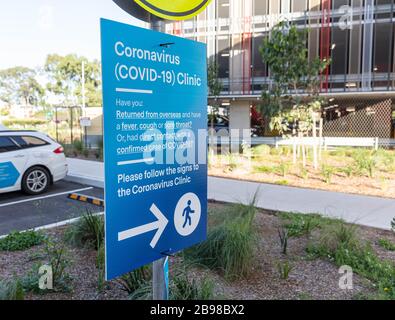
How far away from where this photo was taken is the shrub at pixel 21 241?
4.73 m

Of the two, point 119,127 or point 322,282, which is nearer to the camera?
point 119,127

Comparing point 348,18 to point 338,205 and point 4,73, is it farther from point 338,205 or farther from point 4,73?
point 4,73

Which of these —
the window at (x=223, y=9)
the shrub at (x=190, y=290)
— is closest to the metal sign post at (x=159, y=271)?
the shrub at (x=190, y=290)

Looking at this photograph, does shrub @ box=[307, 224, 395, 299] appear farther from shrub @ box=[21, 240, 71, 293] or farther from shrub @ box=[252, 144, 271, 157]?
shrub @ box=[252, 144, 271, 157]

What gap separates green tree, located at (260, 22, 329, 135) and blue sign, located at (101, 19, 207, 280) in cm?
902

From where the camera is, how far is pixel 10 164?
26.5 ft

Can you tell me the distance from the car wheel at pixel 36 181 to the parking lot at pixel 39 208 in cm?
17

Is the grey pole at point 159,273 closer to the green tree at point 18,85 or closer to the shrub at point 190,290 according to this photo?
the shrub at point 190,290

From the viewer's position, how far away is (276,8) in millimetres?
24781

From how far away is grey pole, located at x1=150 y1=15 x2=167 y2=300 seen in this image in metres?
2.27

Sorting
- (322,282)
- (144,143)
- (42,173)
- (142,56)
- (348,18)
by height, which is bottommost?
(322,282)

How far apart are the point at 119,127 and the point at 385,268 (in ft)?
11.8
